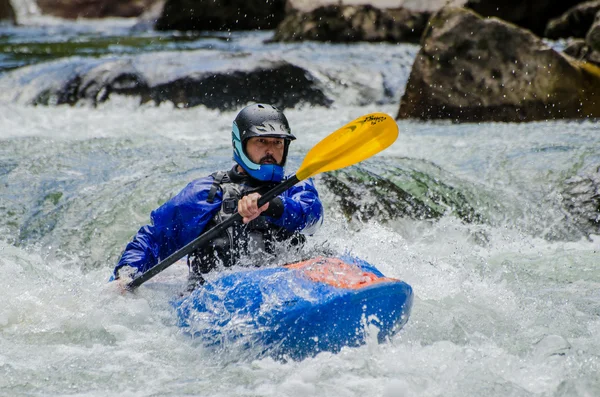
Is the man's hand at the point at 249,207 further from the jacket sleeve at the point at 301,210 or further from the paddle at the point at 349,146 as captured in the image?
the paddle at the point at 349,146

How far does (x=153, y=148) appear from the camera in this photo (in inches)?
298

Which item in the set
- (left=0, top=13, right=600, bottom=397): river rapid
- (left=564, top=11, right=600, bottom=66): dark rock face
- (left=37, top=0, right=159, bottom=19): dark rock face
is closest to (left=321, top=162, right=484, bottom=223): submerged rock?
(left=0, top=13, right=600, bottom=397): river rapid

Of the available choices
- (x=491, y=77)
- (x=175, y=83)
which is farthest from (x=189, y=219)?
(x=175, y=83)

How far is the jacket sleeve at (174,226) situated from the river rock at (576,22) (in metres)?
10.6

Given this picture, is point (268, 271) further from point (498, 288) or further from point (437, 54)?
point (437, 54)

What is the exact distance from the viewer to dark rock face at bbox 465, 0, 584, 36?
13656 millimetres

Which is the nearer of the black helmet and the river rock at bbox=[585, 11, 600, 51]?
the black helmet

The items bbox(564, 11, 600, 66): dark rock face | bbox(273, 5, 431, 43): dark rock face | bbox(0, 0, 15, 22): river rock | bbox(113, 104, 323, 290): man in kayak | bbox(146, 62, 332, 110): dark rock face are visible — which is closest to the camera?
bbox(113, 104, 323, 290): man in kayak

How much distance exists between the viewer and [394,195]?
20.5 ft

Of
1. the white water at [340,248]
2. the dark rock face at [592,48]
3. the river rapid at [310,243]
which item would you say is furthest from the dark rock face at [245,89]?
the dark rock face at [592,48]

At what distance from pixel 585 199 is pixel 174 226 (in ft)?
11.0

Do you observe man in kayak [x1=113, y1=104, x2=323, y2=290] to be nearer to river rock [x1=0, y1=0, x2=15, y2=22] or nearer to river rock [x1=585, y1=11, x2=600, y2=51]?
river rock [x1=585, y1=11, x2=600, y2=51]

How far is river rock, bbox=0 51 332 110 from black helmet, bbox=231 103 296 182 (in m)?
5.48

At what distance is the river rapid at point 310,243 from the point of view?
354 cm
